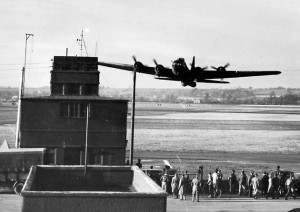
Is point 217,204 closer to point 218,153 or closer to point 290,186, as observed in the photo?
point 290,186

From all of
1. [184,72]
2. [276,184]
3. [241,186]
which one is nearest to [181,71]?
[184,72]

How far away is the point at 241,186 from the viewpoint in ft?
97.6

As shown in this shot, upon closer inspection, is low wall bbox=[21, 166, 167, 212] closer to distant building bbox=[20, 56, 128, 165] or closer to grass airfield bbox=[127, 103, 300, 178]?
distant building bbox=[20, 56, 128, 165]

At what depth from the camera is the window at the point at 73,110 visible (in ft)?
122

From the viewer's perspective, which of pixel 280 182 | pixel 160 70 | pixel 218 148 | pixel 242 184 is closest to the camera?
pixel 280 182

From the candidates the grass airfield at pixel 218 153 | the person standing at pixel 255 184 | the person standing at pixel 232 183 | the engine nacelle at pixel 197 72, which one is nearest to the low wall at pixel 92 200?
the grass airfield at pixel 218 153

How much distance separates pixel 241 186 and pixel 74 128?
15.5m

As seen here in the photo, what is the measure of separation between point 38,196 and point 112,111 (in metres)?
21.2

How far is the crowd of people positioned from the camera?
92.0ft

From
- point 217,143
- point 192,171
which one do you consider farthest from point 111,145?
point 217,143

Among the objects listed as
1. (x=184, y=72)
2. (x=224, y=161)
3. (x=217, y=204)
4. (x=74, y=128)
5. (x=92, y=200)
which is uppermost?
(x=184, y=72)

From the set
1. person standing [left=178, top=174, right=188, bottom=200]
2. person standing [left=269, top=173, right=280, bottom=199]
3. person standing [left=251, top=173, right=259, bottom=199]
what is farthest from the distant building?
person standing [left=269, top=173, right=280, bottom=199]

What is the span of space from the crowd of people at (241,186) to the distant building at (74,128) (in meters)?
7.92

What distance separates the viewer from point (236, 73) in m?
31.6
